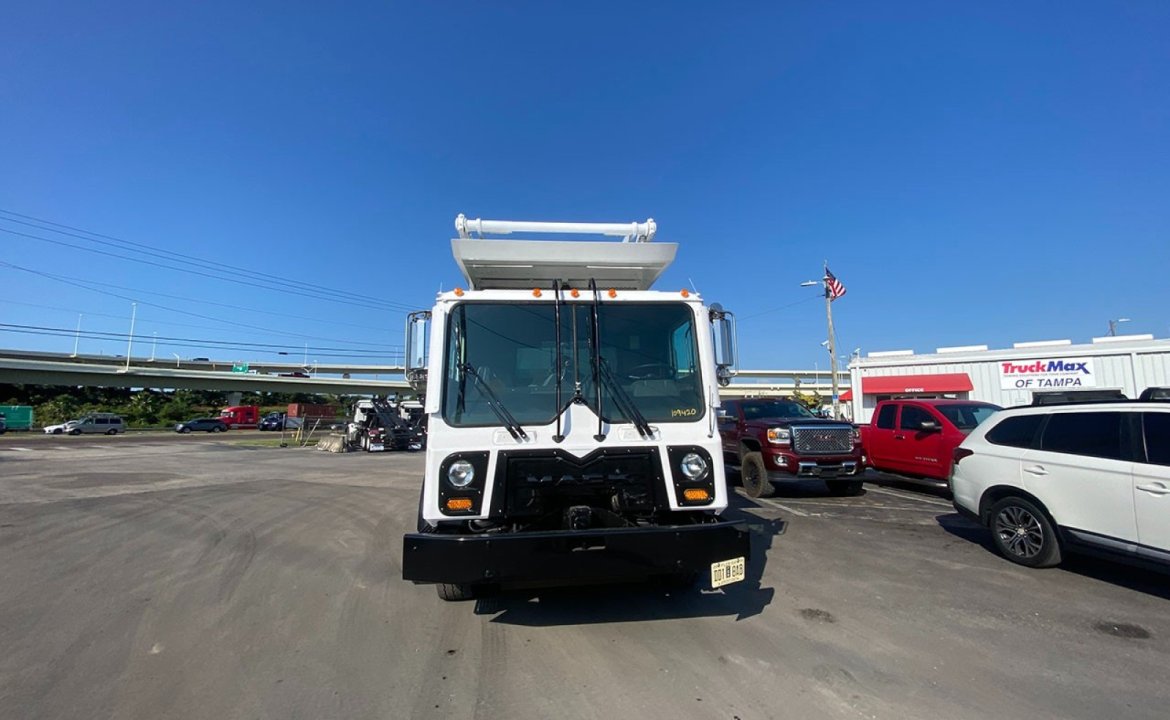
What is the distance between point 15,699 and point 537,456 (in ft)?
11.0

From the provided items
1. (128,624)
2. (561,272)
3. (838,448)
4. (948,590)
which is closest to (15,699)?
(128,624)

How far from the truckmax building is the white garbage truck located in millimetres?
21366

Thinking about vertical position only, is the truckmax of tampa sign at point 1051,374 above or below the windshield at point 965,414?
above

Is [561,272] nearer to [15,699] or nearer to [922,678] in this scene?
[922,678]

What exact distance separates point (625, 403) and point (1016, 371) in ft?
90.7

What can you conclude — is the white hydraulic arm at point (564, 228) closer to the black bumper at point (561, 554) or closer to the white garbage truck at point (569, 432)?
the white garbage truck at point (569, 432)

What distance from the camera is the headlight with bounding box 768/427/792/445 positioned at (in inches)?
388

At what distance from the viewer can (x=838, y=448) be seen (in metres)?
9.95

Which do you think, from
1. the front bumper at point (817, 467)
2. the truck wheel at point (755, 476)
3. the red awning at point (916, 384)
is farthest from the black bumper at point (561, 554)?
the red awning at point (916, 384)

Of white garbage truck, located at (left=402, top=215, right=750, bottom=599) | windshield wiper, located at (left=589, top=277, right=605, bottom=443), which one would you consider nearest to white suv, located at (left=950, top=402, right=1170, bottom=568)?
white garbage truck, located at (left=402, top=215, right=750, bottom=599)

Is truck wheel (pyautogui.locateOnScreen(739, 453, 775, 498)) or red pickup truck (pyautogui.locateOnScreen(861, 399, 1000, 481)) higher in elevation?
red pickup truck (pyautogui.locateOnScreen(861, 399, 1000, 481))

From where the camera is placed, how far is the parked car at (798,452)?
977 centimetres

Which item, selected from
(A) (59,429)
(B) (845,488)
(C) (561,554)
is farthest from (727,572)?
(A) (59,429)

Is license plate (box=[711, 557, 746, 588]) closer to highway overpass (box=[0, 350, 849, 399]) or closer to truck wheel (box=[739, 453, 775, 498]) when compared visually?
truck wheel (box=[739, 453, 775, 498])
